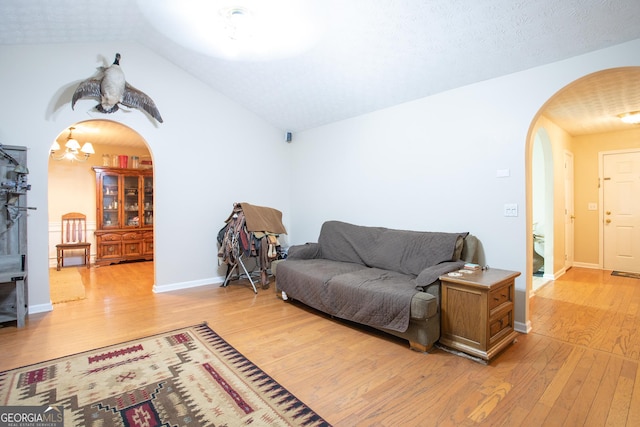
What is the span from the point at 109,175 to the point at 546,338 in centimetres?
746

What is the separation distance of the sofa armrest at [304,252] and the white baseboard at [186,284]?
4.56 ft

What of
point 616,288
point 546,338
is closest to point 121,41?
point 546,338

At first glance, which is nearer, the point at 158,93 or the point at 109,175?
the point at 158,93

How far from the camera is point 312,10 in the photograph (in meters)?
2.80

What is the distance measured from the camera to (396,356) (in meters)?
2.49

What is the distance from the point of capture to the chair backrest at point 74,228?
615cm

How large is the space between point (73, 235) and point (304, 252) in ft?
16.7

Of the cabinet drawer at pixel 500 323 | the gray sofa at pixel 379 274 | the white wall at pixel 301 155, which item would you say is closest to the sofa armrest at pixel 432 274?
the gray sofa at pixel 379 274

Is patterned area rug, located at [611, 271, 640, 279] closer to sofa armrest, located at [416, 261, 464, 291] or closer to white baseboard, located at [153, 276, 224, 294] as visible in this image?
sofa armrest, located at [416, 261, 464, 291]

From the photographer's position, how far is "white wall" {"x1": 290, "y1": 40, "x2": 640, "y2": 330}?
2861 millimetres

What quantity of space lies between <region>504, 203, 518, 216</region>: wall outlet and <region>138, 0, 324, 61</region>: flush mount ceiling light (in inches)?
96.9

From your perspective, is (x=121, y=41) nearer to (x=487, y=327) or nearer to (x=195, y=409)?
(x=195, y=409)

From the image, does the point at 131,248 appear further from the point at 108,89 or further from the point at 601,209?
the point at 601,209

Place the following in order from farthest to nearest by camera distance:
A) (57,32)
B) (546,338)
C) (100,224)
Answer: (100,224)
(57,32)
(546,338)
